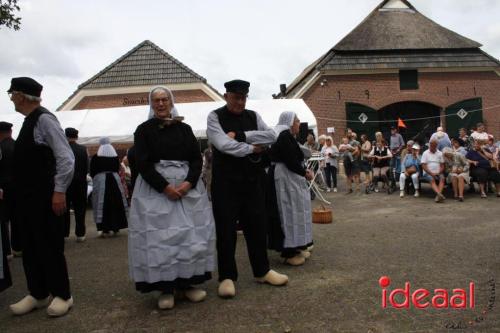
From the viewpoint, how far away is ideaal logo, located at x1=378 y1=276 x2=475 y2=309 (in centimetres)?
350

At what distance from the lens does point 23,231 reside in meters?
3.71

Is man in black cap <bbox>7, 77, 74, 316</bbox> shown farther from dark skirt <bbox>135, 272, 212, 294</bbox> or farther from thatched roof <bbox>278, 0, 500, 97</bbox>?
thatched roof <bbox>278, 0, 500, 97</bbox>

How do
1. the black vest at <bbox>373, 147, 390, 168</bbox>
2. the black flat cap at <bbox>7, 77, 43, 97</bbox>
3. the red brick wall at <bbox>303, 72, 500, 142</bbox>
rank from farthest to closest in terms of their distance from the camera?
1. the red brick wall at <bbox>303, 72, 500, 142</bbox>
2. the black vest at <bbox>373, 147, 390, 168</bbox>
3. the black flat cap at <bbox>7, 77, 43, 97</bbox>

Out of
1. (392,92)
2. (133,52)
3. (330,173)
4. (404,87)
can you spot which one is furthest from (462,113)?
(133,52)

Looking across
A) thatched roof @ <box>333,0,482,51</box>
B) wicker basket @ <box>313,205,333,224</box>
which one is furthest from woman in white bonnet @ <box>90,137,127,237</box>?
thatched roof @ <box>333,0,482,51</box>

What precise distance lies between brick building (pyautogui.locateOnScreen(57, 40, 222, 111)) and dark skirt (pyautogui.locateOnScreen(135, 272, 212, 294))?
2023 cm

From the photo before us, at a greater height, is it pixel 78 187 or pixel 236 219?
pixel 78 187

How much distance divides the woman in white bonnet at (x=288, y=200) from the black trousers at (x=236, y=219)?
740 mm

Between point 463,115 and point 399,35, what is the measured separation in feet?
18.7

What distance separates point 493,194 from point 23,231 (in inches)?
405

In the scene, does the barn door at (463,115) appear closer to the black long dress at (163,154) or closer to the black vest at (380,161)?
the black vest at (380,161)

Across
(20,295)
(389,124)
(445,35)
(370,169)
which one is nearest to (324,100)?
(389,124)

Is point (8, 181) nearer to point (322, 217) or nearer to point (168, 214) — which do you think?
point (168, 214)

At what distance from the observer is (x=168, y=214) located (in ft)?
12.0
